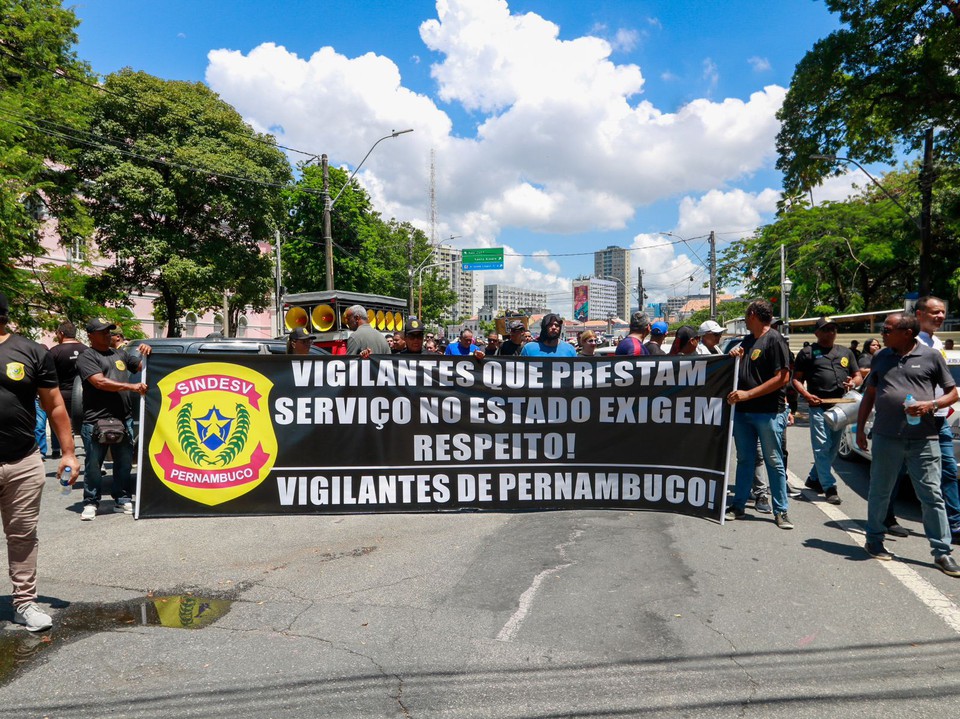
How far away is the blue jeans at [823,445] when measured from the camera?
275 inches

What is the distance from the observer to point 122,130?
26.5 metres

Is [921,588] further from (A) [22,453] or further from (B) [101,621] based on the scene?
(A) [22,453]

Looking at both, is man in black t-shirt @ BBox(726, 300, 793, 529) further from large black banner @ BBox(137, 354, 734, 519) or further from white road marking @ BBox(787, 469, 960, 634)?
white road marking @ BBox(787, 469, 960, 634)

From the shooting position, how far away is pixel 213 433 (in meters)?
6.10

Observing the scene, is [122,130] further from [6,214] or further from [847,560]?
[847,560]

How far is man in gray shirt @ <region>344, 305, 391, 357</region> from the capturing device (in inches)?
311

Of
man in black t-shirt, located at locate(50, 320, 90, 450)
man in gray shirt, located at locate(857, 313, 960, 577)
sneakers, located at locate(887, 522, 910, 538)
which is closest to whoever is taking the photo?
man in gray shirt, located at locate(857, 313, 960, 577)

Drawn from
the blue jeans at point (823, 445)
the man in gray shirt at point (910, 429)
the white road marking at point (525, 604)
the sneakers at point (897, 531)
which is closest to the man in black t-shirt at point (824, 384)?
the blue jeans at point (823, 445)

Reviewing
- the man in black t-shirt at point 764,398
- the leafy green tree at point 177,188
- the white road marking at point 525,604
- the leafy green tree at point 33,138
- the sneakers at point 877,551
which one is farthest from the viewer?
the leafy green tree at point 177,188

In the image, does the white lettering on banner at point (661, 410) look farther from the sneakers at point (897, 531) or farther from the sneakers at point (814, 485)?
the sneakers at point (814, 485)

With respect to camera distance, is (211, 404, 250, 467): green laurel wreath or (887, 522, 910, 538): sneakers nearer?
(887, 522, 910, 538): sneakers

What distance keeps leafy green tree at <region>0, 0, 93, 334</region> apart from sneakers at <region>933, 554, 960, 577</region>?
16.2 m

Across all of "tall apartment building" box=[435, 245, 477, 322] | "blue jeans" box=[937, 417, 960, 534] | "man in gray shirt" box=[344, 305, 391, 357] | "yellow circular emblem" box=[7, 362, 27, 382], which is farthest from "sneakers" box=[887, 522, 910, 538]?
"tall apartment building" box=[435, 245, 477, 322]

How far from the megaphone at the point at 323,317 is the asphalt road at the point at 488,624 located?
927 centimetres
